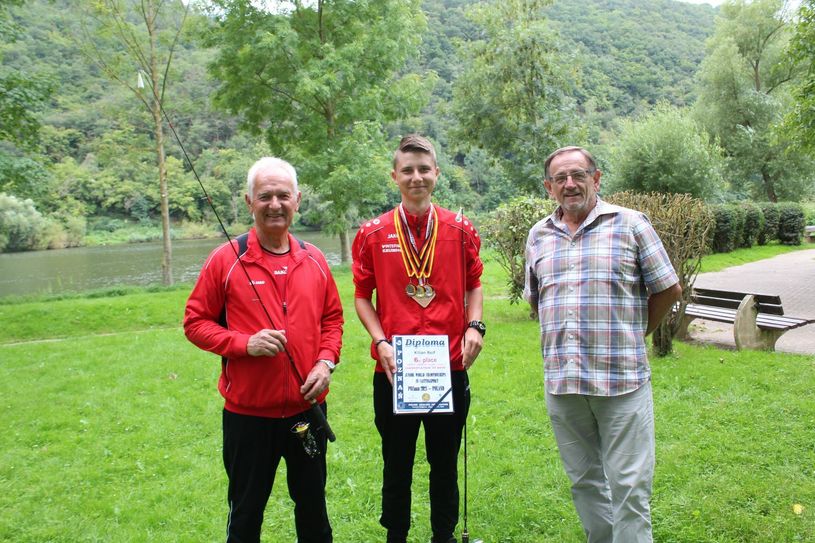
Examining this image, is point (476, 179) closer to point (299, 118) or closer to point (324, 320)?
point (299, 118)

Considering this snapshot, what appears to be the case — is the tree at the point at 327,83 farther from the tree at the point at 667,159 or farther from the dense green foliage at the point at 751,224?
the dense green foliage at the point at 751,224

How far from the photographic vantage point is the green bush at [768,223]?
2361 cm

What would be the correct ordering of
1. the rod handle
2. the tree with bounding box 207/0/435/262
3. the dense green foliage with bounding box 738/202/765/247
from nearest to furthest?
the rod handle
the tree with bounding box 207/0/435/262
the dense green foliage with bounding box 738/202/765/247

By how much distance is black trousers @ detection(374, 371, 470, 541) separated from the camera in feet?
9.63

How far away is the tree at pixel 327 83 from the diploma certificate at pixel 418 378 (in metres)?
14.6

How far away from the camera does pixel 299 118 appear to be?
1928 cm

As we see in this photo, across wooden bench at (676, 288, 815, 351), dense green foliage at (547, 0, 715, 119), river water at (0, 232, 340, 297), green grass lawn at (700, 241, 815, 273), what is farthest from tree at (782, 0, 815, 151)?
dense green foliage at (547, 0, 715, 119)

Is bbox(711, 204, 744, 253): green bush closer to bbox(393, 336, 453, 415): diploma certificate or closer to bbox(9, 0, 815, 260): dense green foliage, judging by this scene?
bbox(9, 0, 815, 260): dense green foliage

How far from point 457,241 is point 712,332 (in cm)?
758

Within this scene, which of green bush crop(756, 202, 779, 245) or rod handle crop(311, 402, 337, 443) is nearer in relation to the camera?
rod handle crop(311, 402, 337, 443)

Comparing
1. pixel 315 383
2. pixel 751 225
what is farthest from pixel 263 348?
pixel 751 225

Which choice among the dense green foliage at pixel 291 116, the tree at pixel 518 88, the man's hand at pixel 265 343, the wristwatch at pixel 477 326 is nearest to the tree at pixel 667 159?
the dense green foliage at pixel 291 116

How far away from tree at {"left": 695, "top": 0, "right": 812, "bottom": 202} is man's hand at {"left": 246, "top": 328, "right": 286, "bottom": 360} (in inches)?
1299

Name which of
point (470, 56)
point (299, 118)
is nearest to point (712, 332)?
point (299, 118)
